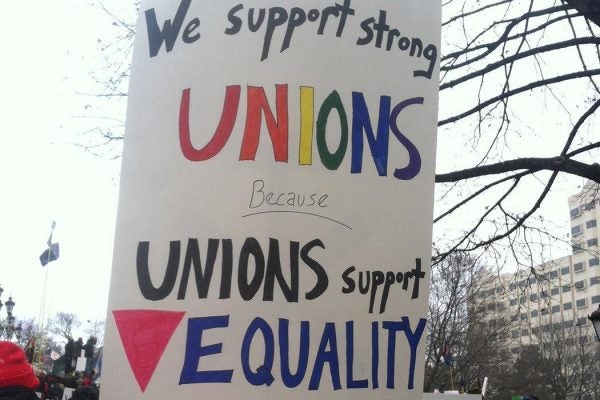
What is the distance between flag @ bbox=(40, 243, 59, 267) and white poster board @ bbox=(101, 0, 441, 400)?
21075mm

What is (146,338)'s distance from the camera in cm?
220

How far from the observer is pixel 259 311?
217 centimetres

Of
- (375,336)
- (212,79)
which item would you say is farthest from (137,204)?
(375,336)

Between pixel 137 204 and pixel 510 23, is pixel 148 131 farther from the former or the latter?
pixel 510 23

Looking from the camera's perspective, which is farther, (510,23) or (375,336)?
(510,23)

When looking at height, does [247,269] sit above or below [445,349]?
below

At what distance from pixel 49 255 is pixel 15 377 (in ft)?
66.4

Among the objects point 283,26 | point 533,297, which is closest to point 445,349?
point 533,297

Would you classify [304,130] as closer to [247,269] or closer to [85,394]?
[247,269]

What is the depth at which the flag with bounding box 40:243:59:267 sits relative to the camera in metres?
22.3

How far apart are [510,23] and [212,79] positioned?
20.0ft

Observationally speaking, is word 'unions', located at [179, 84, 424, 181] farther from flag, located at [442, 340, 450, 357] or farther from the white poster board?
flag, located at [442, 340, 450, 357]

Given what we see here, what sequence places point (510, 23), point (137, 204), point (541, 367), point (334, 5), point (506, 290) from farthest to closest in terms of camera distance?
point (541, 367), point (506, 290), point (510, 23), point (334, 5), point (137, 204)

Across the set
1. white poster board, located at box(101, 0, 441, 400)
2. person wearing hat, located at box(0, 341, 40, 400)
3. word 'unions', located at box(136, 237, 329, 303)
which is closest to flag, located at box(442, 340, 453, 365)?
person wearing hat, located at box(0, 341, 40, 400)
